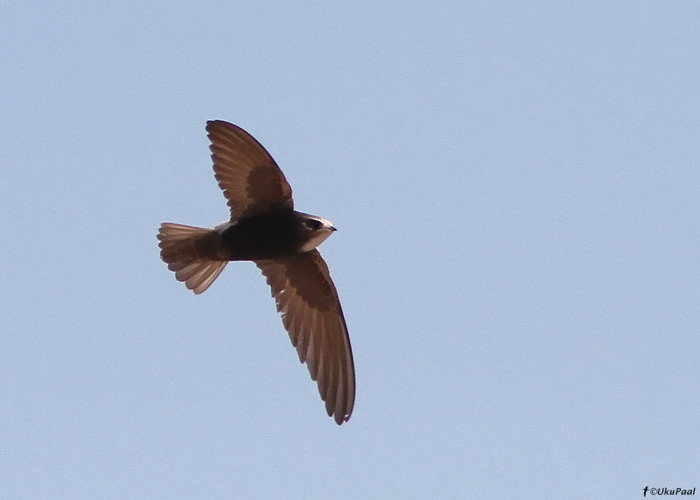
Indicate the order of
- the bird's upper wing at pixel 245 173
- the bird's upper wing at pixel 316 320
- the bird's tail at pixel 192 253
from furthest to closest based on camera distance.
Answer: the bird's upper wing at pixel 316 320 → the bird's tail at pixel 192 253 → the bird's upper wing at pixel 245 173

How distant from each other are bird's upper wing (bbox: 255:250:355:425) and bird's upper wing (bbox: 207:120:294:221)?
52 centimetres

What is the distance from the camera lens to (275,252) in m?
10.9

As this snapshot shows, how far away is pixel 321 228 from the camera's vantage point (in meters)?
10.7

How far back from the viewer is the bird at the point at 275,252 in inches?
424

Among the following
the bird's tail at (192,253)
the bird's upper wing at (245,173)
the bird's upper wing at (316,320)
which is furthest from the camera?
the bird's upper wing at (316,320)

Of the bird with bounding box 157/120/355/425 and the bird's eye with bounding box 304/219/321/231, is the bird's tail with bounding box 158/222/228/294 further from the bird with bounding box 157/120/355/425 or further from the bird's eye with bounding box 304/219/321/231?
the bird's eye with bounding box 304/219/321/231

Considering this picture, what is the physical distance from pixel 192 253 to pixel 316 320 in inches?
40.3

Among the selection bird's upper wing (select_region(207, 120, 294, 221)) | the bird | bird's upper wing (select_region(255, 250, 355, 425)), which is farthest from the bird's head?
bird's upper wing (select_region(255, 250, 355, 425))

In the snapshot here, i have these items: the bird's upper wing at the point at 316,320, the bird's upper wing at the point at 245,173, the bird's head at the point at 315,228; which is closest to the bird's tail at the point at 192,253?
the bird's upper wing at the point at 245,173

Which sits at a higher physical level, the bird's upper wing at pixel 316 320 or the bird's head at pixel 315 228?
the bird's head at pixel 315 228

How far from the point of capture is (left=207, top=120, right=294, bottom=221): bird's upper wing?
10.7 meters

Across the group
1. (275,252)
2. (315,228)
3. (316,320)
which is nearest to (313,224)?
(315,228)

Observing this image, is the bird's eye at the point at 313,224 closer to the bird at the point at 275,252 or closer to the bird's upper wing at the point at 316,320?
the bird at the point at 275,252

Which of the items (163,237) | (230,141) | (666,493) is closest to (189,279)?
(163,237)
